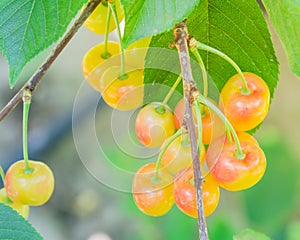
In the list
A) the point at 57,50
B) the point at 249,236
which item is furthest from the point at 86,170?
the point at 249,236

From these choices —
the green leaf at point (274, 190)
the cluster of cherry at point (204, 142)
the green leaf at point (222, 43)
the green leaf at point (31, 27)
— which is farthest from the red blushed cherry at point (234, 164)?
the green leaf at point (274, 190)

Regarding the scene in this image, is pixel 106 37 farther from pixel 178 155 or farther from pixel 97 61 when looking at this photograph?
pixel 178 155

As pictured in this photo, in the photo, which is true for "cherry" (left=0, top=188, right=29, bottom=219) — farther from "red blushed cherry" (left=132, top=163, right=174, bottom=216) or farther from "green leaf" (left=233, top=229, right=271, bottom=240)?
"green leaf" (left=233, top=229, right=271, bottom=240)

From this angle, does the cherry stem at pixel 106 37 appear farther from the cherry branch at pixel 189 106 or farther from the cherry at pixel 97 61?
the cherry branch at pixel 189 106

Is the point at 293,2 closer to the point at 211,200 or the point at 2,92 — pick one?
the point at 211,200

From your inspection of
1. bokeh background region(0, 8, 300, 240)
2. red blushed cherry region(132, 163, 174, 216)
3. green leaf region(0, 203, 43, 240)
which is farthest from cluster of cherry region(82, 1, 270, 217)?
bokeh background region(0, 8, 300, 240)
